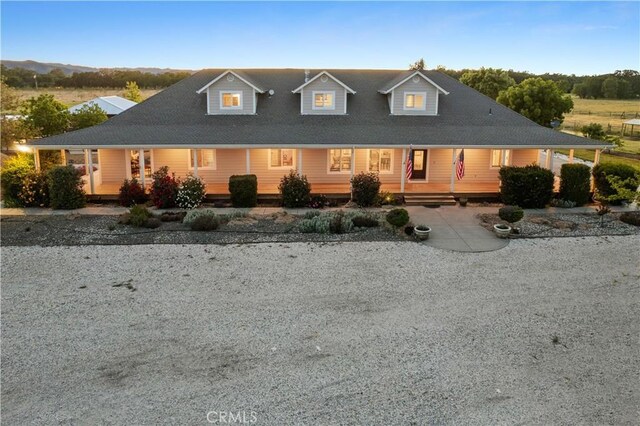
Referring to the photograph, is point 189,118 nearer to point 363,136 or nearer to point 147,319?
point 363,136

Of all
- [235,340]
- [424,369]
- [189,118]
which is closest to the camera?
[424,369]

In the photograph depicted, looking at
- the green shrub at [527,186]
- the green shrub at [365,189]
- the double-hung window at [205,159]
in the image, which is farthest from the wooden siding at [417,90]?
the double-hung window at [205,159]

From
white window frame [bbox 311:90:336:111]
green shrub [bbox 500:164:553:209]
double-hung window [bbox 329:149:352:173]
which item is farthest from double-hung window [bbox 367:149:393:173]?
green shrub [bbox 500:164:553:209]

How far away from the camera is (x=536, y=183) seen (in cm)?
2162

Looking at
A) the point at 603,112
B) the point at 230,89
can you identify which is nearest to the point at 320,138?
the point at 230,89

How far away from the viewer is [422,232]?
1730cm

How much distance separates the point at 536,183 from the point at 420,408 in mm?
16098

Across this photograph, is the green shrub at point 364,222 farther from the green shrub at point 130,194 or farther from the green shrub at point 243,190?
the green shrub at point 130,194

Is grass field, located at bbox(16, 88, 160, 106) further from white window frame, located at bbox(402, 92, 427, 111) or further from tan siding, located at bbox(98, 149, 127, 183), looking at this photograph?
white window frame, located at bbox(402, 92, 427, 111)

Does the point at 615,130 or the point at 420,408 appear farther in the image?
the point at 615,130

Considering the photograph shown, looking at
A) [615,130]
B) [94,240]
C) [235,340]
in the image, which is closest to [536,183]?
[235,340]

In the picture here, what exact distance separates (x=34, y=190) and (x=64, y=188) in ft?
5.56

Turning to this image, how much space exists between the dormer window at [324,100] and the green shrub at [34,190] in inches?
518

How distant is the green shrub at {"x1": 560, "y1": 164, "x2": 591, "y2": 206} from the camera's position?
22219 millimetres
